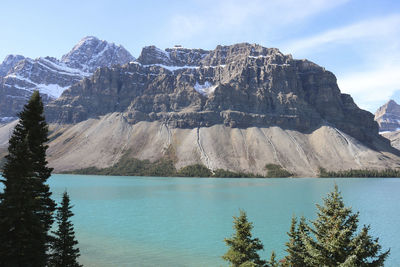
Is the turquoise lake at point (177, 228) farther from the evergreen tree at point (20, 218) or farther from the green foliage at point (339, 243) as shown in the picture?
the green foliage at point (339, 243)

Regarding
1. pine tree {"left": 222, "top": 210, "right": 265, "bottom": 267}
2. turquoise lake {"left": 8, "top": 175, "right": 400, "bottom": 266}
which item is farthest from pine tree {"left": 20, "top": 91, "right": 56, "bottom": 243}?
turquoise lake {"left": 8, "top": 175, "right": 400, "bottom": 266}

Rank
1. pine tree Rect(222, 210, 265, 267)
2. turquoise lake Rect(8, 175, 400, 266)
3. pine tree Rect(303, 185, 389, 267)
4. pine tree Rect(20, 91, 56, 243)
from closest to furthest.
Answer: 1. pine tree Rect(303, 185, 389, 267)
2. pine tree Rect(222, 210, 265, 267)
3. pine tree Rect(20, 91, 56, 243)
4. turquoise lake Rect(8, 175, 400, 266)

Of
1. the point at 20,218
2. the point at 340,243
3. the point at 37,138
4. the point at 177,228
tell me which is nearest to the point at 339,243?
the point at 340,243

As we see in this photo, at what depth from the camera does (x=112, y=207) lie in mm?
79062

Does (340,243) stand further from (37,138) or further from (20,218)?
(37,138)

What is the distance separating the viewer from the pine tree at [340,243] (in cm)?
1255

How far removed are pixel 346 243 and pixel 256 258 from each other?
6.68m

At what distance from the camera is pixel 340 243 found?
41.7ft

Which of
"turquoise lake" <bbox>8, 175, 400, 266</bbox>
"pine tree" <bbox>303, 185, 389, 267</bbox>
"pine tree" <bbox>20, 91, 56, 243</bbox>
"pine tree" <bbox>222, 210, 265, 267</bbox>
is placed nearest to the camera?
"pine tree" <bbox>303, 185, 389, 267</bbox>

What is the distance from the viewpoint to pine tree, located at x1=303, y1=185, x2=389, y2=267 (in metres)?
12.5

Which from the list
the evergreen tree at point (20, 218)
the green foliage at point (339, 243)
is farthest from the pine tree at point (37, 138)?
the green foliage at point (339, 243)

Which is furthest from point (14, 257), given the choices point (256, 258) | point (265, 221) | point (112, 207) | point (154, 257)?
point (112, 207)

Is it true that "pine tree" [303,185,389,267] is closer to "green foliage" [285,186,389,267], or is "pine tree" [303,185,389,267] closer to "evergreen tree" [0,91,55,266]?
"green foliage" [285,186,389,267]

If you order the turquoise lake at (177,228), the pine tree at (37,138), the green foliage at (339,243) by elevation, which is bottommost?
the turquoise lake at (177,228)
